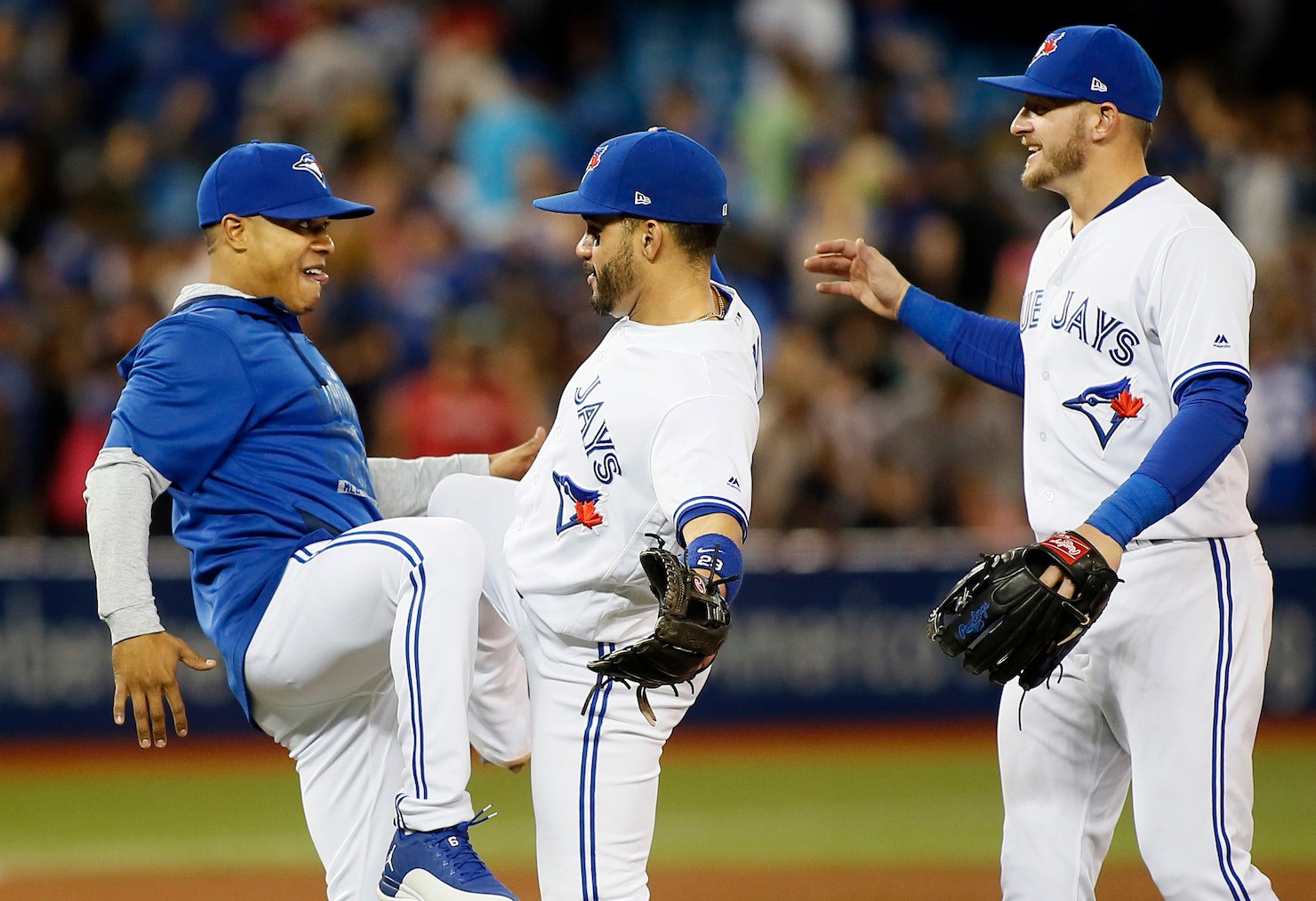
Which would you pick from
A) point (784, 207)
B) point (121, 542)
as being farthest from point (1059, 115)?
point (784, 207)

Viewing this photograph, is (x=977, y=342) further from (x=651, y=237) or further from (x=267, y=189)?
(x=267, y=189)

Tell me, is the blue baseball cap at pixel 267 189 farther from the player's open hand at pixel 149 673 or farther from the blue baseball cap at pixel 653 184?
the player's open hand at pixel 149 673

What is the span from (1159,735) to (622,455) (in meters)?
1.31

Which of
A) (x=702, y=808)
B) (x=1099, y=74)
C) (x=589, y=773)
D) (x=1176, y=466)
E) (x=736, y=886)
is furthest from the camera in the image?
(x=702, y=808)

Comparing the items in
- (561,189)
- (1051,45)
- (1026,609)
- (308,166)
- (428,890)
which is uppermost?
(1051,45)

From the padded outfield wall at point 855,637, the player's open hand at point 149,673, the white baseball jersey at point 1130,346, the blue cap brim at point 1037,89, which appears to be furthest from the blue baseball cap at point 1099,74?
the padded outfield wall at point 855,637

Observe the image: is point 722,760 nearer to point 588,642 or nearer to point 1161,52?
point 588,642

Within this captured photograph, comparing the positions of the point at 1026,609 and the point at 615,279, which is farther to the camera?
the point at 615,279

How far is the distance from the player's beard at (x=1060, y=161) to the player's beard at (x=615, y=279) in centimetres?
94

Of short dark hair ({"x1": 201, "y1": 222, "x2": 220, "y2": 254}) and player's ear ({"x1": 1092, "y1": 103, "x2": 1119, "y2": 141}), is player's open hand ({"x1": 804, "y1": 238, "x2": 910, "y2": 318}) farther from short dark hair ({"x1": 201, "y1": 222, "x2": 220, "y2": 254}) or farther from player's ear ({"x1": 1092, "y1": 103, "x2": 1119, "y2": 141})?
short dark hair ({"x1": 201, "y1": 222, "x2": 220, "y2": 254})

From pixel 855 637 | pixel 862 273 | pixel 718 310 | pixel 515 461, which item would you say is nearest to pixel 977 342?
pixel 862 273

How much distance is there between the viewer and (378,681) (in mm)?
4117

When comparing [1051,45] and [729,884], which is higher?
[1051,45]

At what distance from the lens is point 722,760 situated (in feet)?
30.0
